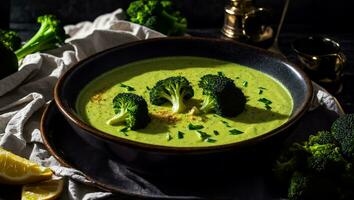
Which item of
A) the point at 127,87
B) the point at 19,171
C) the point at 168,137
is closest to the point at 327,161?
the point at 168,137

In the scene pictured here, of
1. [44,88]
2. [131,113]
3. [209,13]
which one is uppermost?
[131,113]

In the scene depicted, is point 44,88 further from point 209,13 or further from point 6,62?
point 209,13

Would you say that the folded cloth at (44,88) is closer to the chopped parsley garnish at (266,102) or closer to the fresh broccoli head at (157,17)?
the fresh broccoli head at (157,17)

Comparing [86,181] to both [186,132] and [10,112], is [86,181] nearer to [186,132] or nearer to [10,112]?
[186,132]

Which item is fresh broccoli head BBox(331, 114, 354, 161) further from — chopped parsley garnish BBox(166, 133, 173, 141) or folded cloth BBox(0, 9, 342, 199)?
chopped parsley garnish BBox(166, 133, 173, 141)

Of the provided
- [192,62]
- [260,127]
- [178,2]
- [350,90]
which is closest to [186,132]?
[260,127]
